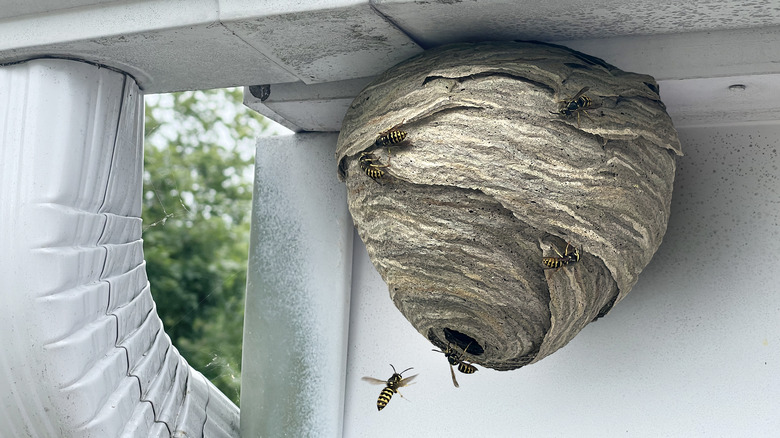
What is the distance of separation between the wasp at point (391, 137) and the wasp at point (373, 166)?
2 cm

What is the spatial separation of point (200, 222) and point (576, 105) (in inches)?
322

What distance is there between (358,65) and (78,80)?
0.73 meters

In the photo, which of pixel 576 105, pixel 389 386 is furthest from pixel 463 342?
pixel 576 105

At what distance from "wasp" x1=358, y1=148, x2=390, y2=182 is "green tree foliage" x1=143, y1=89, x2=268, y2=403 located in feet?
17.4

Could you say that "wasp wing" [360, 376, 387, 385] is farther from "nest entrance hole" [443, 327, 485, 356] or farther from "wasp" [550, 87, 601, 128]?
"wasp" [550, 87, 601, 128]

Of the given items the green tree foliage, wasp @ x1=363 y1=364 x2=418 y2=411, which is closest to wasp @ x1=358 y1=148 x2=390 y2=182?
wasp @ x1=363 y1=364 x2=418 y2=411

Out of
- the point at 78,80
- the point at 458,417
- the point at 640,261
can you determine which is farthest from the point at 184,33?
the point at 458,417

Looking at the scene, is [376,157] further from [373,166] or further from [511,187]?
[511,187]

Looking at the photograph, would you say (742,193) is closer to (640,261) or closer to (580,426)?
(640,261)

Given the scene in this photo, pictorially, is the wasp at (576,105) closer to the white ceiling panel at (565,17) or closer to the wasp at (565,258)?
the white ceiling panel at (565,17)

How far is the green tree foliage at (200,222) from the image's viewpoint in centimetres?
846

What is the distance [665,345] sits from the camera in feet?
7.83

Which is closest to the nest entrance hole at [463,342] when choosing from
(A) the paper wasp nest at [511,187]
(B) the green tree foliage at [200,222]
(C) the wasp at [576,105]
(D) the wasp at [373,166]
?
(A) the paper wasp nest at [511,187]

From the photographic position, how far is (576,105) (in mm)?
1905
